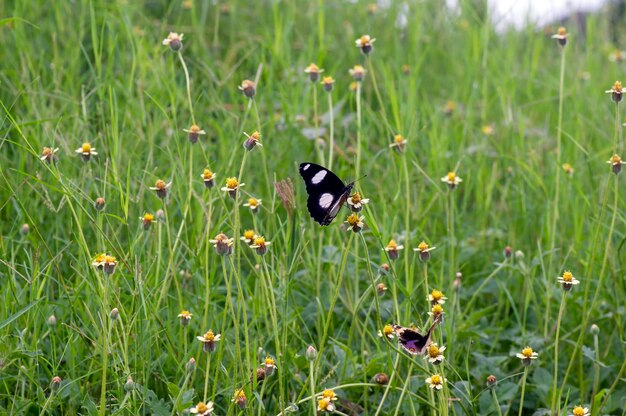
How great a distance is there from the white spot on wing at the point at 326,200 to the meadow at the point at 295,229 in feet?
0.27

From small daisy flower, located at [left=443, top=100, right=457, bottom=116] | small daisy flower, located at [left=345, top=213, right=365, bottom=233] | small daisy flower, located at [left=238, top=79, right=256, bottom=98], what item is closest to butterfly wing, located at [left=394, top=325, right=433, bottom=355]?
small daisy flower, located at [left=345, top=213, right=365, bottom=233]

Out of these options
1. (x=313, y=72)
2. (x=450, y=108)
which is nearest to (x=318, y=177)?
(x=313, y=72)

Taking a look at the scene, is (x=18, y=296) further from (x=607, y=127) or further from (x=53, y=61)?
(x=607, y=127)

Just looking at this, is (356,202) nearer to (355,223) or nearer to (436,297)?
(355,223)

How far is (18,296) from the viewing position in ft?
7.37

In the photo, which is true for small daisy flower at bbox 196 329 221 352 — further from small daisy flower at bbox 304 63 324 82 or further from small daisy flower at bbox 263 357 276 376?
small daisy flower at bbox 304 63 324 82

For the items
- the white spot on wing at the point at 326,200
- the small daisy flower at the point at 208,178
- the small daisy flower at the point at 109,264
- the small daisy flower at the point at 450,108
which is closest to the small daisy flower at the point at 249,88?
the small daisy flower at the point at 208,178

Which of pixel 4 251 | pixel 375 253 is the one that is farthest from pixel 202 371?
pixel 375 253

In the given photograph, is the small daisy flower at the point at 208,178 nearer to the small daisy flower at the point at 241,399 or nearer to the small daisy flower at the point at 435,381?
the small daisy flower at the point at 241,399

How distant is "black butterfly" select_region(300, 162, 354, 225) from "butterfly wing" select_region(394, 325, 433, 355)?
13.0 inches

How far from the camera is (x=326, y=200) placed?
208cm

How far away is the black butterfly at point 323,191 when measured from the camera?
2.06 meters

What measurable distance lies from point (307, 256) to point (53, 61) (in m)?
1.49

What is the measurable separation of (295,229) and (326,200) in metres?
0.69
